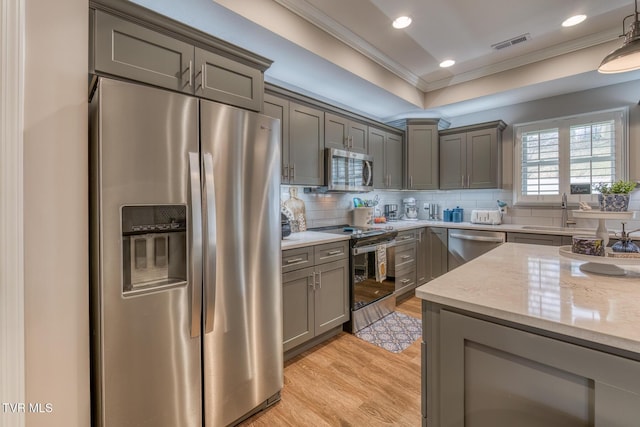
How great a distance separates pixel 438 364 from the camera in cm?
106

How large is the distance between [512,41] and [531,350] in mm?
3217

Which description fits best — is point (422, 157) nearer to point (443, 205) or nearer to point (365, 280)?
point (443, 205)

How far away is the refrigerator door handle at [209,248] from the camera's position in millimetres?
1463

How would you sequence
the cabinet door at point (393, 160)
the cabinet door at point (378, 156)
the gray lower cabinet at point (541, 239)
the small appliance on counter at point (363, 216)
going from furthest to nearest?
the cabinet door at point (393, 160) → the cabinet door at point (378, 156) → the small appliance on counter at point (363, 216) → the gray lower cabinet at point (541, 239)

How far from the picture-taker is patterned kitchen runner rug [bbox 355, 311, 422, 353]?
2572mm

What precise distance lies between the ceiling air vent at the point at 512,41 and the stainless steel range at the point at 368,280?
2213 millimetres

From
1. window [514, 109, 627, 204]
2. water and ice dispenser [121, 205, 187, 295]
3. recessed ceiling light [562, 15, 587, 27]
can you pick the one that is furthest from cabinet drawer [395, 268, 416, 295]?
recessed ceiling light [562, 15, 587, 27]

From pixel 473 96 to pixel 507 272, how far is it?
Answer: 10.1ft

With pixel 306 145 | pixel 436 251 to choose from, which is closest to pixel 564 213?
pixel 436 251

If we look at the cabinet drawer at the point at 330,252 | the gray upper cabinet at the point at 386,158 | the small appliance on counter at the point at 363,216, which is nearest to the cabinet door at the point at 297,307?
the cabinet drawer at the point at 330,252

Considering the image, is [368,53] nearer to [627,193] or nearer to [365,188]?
[365,188]

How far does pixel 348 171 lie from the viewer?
331 centimetres

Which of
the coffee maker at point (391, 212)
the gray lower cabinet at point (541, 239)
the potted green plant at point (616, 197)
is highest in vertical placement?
the potted green plant at point (616, 197)

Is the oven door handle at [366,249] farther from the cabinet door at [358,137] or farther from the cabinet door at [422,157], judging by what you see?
the cabinet door at [422,157]
